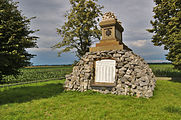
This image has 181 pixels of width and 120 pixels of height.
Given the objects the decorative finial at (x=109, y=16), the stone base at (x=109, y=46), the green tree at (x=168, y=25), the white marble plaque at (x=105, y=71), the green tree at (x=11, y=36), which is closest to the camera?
the green tree at (x=11, y=36)

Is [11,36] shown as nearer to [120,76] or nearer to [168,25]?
[120,76]

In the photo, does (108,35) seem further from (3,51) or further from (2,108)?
(2,108)

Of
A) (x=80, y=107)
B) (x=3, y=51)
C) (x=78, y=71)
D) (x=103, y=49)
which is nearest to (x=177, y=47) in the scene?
(x=103, y=49)

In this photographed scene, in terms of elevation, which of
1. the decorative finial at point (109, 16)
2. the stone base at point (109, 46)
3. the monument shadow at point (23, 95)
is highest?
the decorative finial at point (109, 16)

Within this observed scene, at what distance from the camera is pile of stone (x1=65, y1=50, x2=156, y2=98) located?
9031mm

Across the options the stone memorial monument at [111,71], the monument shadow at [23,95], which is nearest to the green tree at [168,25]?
the stone memorial monument at [111,71]

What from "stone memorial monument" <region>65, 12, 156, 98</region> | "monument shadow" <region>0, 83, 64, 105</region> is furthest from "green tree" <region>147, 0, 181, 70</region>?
"monument shadow" <region>0, 83, 64, 105</region>

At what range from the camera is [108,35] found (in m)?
12.0

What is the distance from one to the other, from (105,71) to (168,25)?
12.6 m

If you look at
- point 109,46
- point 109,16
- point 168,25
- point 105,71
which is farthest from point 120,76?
point 168,25

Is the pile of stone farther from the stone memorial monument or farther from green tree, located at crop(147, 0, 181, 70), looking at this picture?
green tree, located at crop(147, 0, 181, 70)

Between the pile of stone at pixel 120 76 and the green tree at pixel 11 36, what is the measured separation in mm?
4406

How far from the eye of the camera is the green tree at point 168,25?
15768 mm

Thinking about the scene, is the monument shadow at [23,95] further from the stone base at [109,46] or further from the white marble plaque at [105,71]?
the stone base at [109,46]
